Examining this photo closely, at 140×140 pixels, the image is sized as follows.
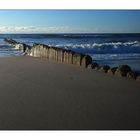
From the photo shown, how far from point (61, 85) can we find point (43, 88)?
0.51 feet

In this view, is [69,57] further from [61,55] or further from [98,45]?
[98,45]

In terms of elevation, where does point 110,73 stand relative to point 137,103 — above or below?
above

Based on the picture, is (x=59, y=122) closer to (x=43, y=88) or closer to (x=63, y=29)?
(x=43, y=88)

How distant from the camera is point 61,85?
9.18ft

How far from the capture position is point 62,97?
2.73 meters

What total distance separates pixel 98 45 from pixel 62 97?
1.80 ft

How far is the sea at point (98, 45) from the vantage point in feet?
9.18

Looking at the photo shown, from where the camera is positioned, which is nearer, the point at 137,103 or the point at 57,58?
the point at 137,103

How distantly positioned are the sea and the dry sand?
0.13 m

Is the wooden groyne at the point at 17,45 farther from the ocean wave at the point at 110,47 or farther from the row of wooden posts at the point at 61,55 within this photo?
the ocean wave at the point at 110,47

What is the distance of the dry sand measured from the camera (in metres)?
2.60
